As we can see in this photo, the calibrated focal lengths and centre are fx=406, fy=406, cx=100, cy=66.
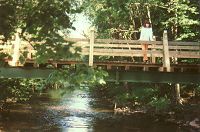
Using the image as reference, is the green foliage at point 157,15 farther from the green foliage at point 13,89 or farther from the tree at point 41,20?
the tree at point 41,20

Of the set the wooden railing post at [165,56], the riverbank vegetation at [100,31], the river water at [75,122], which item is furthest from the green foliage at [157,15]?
the river water at [75,122]

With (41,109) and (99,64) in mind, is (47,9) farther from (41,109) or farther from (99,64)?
(41,109)

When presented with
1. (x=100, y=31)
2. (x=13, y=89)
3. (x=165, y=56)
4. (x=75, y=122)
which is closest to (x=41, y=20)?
(x=165, y=56)

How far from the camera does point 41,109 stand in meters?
31.7

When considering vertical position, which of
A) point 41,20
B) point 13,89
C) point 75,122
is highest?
point 41,20

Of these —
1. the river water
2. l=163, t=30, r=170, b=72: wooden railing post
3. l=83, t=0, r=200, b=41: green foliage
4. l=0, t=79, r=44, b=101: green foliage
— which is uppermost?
l=83, t=0, r=200, b=41: green foliage

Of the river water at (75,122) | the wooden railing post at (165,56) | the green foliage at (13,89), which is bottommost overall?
the river water at (75,122)

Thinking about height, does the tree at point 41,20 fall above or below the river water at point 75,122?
above

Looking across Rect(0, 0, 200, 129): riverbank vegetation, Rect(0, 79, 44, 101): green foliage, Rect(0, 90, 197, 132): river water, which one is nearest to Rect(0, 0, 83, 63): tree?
Rect(0, 0, 200, 129): riverbank vegetation

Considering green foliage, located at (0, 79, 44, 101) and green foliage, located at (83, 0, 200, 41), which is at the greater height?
green foliage, located at (83, 0, 200, 41)

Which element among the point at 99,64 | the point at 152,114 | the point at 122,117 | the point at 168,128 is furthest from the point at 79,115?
the point at 99,64

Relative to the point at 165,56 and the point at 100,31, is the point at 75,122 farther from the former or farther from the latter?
the point at 100,31

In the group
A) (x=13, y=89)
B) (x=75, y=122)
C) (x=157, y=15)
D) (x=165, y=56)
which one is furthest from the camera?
(x=157, y=15)

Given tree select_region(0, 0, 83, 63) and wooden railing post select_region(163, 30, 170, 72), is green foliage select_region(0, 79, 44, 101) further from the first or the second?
tree select_region(0, 0, 83, 63)
